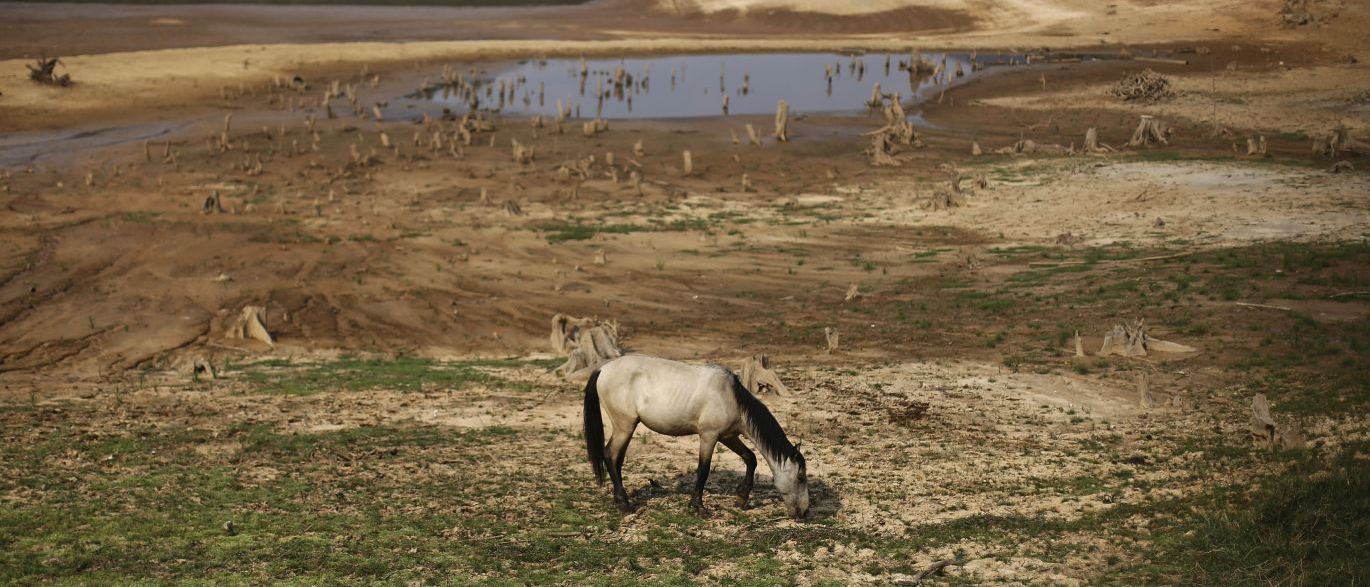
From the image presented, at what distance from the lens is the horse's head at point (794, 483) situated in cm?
1224

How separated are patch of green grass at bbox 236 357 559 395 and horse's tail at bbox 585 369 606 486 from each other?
19.6 feet

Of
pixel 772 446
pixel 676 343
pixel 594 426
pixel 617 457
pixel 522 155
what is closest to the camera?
pixel 772 446

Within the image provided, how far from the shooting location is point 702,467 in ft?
40.7

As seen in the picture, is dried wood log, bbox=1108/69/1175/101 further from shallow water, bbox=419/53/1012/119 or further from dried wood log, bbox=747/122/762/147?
dried wood log, bbox=747/122/762/147

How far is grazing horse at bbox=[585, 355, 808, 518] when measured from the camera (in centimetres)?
1221

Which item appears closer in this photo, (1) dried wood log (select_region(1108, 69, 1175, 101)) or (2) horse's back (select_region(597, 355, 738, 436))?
(2) horse's back (select_region(597, 355, 738, 436))

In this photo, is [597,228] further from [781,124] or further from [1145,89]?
[1145,89]

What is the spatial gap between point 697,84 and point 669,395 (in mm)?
49842

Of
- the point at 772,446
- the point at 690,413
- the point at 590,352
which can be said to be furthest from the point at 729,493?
the point at 590,352

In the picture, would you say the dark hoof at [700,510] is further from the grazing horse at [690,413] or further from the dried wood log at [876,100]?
the dried wood log at [876,100]

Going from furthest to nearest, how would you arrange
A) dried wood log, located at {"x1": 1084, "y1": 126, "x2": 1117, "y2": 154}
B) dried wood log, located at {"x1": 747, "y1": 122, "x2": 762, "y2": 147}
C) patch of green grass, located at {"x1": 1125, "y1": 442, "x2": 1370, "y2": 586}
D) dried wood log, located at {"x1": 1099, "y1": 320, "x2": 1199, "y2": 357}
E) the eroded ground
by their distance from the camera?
dried wood log, located at {"x1": 747, "y1": 122, "x2": 762, "y2": 147}, dried wood log, located at {"x1": 1084, "y1": 126, "x2": 1117, "y2": 154}, dried wood log, located at {"x1": 1099, "y1": 320, "x2": 1199, "y2": 357}, the eroded ground, patch of green grass, located at {"x1": 1125, "y1": 442, "x2": 1370, "y2": 586}

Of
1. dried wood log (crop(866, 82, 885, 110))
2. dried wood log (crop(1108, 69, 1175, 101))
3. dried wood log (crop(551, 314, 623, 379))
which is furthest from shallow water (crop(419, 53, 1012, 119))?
dried wood log (crop(551, 314, 623, 379))

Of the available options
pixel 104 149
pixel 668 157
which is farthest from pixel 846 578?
pixel 104 149

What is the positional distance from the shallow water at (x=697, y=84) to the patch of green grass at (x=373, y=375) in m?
30.2
